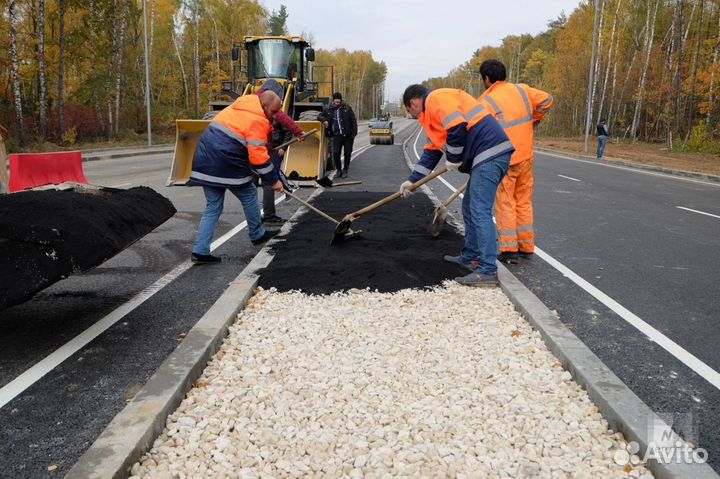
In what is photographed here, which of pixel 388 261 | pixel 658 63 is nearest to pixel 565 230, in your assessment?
pixel 388 261

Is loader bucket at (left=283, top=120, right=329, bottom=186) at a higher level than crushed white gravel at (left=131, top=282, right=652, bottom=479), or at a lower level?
higher

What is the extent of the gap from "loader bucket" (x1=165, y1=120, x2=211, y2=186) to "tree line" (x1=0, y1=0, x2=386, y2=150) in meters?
13.9

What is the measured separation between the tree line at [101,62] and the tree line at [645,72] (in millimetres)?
25220

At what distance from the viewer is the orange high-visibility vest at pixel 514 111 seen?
5.80 m

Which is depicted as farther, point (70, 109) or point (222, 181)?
point (70, 109)

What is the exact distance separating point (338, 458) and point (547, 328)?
1.95 meters

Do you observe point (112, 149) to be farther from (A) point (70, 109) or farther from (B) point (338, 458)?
(B) point (338, 458)

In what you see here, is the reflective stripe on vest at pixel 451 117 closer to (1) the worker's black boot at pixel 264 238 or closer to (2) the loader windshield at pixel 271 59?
(1) the worker's black boot at pixel 264 238

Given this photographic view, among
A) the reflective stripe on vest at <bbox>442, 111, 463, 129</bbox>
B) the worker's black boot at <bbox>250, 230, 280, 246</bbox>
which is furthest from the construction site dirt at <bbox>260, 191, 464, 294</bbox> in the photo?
the reflective stripe on vest at <bbox>442, 111, 463, 129</bbox>

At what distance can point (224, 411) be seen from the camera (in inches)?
111

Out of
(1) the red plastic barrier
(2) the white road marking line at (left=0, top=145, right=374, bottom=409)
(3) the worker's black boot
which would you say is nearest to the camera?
(2) the white road marking line at (left=0, top=145, right=374, bottom=409)

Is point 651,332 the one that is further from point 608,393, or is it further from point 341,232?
point 341,232

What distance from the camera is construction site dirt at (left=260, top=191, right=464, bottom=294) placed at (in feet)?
16.5

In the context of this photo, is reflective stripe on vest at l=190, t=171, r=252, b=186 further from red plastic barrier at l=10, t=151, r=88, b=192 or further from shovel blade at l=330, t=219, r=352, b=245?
red plastic barrier at l=10, t=151, r=88, b=192
